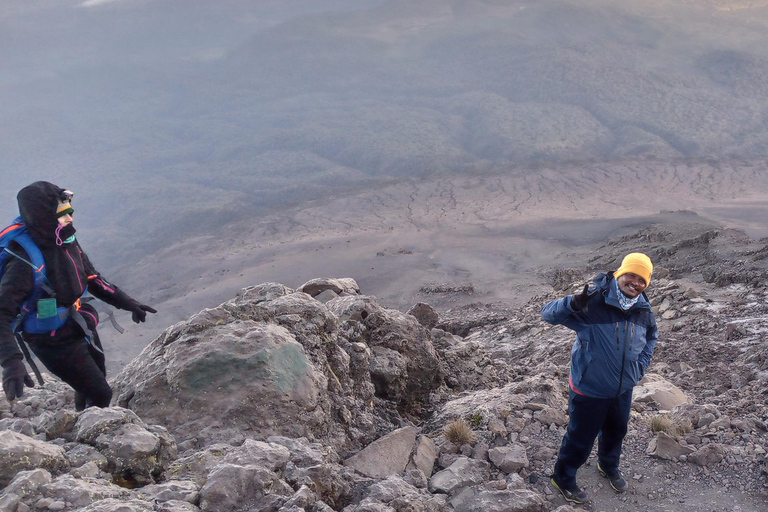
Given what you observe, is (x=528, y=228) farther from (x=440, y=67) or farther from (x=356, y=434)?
(x=440, y=67)

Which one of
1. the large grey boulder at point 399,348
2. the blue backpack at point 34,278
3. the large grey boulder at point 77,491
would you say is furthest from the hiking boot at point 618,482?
the blue backpack at point 34,278

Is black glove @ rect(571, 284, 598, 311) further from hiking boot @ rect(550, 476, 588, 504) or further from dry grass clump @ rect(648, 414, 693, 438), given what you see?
dry grass clump @ rect(648, 414, 693, 438)

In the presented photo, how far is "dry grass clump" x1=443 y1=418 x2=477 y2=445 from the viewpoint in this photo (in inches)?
144

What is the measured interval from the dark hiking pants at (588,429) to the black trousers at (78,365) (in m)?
2.68

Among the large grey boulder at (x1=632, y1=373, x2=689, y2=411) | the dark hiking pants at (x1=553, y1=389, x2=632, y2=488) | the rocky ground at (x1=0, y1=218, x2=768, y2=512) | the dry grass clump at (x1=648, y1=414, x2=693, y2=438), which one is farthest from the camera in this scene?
the large grey boulder at (x1=632, y1=373, x2=689, y2=411)

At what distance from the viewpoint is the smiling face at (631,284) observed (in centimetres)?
301

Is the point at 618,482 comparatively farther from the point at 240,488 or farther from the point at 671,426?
the point at 240,488

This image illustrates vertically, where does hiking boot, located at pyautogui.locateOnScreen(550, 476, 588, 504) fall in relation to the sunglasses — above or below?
below

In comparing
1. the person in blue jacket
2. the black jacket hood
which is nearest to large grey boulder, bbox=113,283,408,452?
the black jacket hood

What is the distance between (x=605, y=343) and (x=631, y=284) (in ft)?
1.14

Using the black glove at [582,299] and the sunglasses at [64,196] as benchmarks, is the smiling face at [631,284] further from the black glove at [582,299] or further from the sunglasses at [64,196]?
the sunglasses at [64,196]

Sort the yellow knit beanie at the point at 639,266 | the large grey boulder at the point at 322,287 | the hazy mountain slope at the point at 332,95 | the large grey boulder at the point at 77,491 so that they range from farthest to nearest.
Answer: the hazy mountain slope at the point at 332,95
the large grey boulder at the point at 322,287
the yellow knit beanie at the point at 639,266
the large grey boulder at the point at 77,491

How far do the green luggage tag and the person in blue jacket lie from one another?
2.67m

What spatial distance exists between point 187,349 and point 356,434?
1.17 metres
